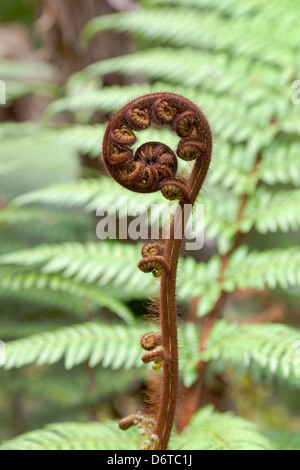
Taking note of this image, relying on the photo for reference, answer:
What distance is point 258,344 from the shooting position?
1.31 m

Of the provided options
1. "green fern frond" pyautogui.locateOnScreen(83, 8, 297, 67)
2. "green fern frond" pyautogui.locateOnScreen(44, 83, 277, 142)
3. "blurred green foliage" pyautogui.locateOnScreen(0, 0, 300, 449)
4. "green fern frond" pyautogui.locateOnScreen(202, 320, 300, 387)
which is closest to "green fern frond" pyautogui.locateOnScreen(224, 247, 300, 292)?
"blurred green foliage" pyautogui.locateOnScreen(0, 0, 300, 449)

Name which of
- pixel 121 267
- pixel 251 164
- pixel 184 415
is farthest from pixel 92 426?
pixel 251 164

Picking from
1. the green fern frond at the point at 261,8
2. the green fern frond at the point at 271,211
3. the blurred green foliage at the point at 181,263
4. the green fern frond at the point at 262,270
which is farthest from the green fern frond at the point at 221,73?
the green fern frond at the point at 262,270

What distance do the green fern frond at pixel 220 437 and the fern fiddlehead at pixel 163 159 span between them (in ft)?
1.17

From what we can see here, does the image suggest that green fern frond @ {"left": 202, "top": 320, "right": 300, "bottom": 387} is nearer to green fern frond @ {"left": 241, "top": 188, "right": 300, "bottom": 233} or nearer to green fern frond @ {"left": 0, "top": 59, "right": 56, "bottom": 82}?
green fern frond @ {"left": 241, "top": 188, "right": 300, "bottom": 233}

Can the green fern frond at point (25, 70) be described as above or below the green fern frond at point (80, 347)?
above

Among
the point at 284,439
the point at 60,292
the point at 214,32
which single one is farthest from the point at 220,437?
the point at 214,32

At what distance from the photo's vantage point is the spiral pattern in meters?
0.87

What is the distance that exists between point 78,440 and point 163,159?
0.75 m

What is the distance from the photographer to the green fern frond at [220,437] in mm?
1137

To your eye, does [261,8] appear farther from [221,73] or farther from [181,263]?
[181,263]

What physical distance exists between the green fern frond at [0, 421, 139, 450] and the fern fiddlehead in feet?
1.44

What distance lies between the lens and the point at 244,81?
6.63 feet

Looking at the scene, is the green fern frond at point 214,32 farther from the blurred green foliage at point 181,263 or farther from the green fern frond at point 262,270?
the green fern frond at point 262,270
